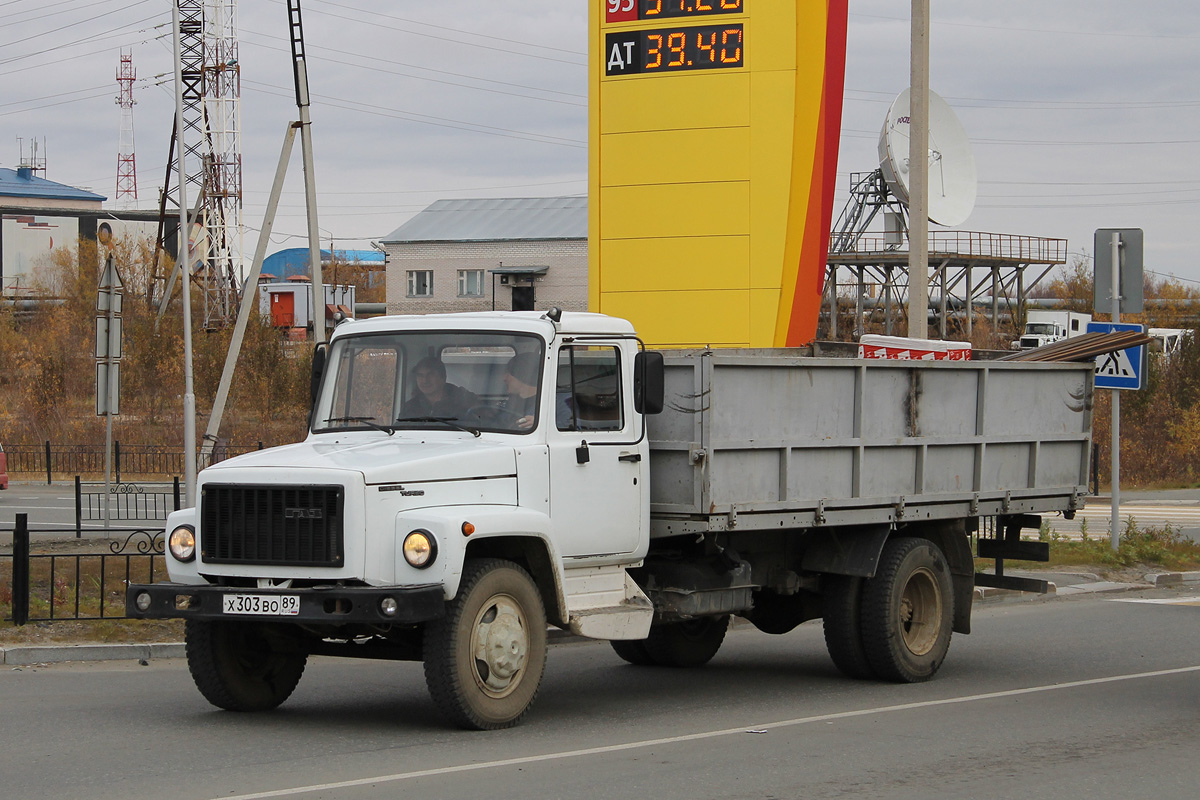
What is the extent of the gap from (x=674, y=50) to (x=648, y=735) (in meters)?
11.1

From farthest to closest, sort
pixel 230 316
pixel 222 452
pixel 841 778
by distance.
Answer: pixel 230 316, pixel 222 452, pixel 841 778

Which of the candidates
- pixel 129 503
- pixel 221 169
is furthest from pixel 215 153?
pixel 129 503

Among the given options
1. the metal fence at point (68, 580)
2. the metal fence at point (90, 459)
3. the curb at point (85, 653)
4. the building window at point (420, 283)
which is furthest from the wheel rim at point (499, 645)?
the building window at point (420, 283)

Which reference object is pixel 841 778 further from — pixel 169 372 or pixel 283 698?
pixel 169 372

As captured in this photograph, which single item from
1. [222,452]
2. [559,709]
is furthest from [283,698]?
[222,452]

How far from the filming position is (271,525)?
8.29 m

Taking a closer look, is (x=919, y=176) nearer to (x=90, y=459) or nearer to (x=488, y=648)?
(x=488, y=648)

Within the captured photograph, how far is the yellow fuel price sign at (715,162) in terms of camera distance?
17.1 m

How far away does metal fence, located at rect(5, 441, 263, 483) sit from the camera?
3488 cm

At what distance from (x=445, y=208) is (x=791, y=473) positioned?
243ft

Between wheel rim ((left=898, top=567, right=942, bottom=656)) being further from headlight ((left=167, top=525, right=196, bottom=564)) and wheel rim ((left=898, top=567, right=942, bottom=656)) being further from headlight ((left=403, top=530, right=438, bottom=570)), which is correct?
headlight ((left=167, top=525, right=196, bottom=564))

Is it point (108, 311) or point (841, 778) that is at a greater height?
point (108, 311)

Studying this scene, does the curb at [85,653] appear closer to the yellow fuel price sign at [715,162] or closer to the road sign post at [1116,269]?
the yellow fuel price sign at [715,162]

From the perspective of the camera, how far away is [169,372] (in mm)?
45719
